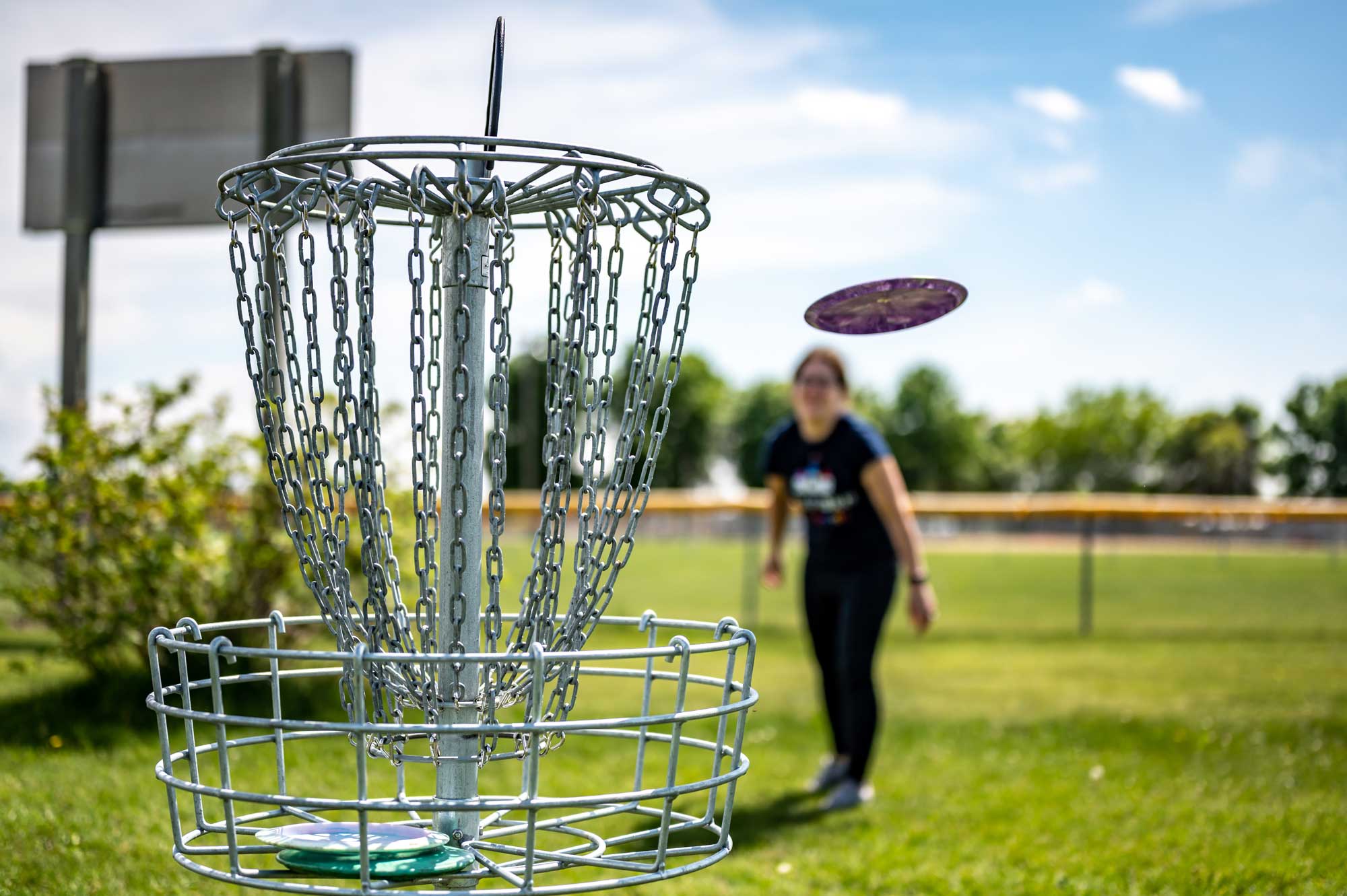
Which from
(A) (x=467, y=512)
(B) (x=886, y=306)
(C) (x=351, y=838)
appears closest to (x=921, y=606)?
(B) (x=886, y=306)

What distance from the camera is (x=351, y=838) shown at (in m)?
2.10

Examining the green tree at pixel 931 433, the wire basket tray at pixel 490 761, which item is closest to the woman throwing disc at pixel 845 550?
the wire basket tray at pixel 490 761

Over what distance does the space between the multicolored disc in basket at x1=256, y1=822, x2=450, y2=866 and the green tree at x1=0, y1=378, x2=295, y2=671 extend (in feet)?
16.3

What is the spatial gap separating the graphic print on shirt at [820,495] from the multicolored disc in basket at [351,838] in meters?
4.05

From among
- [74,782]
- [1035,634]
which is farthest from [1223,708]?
[74,782]

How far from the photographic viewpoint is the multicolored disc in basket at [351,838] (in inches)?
78.8

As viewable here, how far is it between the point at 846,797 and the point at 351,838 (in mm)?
4098

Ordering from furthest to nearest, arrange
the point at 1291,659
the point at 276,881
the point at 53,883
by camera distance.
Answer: the point at 1291,659, the point at 53,883, the point at 276,881

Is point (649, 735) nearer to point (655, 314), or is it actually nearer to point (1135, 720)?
point (655, 314)

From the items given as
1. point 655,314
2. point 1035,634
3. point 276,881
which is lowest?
point 1035,634

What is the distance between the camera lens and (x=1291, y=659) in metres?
12.5

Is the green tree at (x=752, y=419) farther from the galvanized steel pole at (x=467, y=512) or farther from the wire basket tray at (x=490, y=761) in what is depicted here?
the galvanized steel pole at (x=467, y=512)

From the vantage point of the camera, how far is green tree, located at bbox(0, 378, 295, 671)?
667 centimetres

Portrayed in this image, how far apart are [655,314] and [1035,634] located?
1392cm
